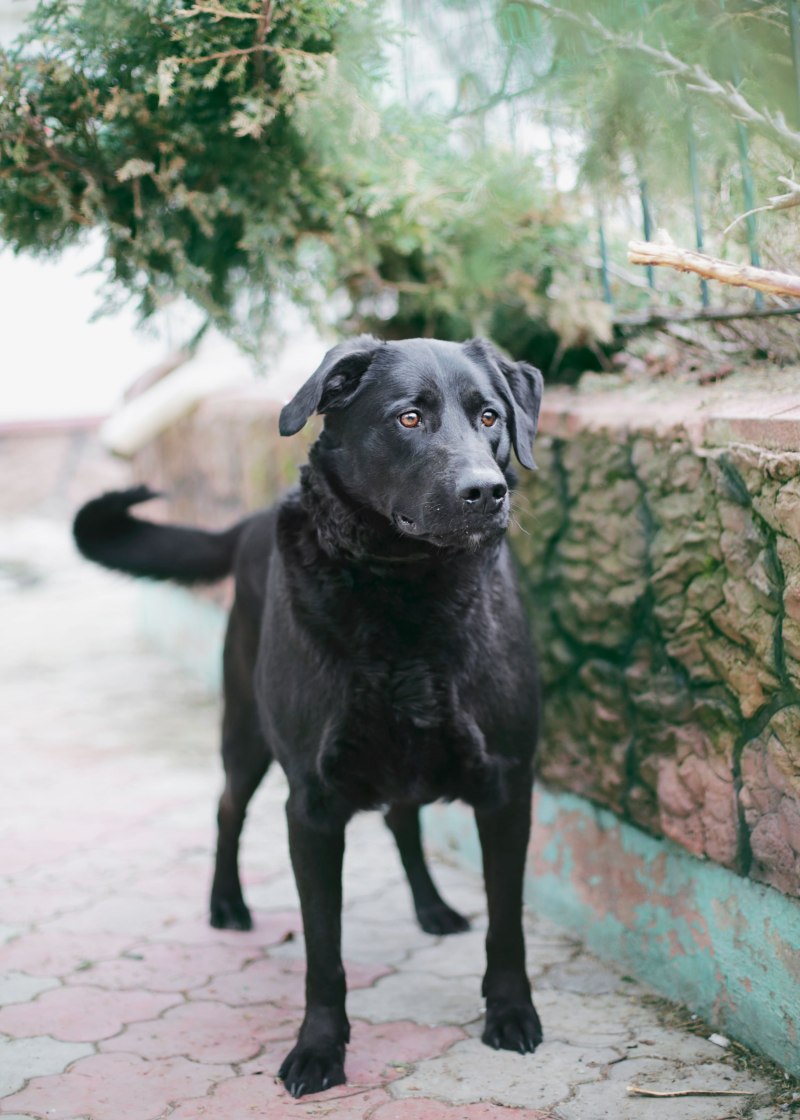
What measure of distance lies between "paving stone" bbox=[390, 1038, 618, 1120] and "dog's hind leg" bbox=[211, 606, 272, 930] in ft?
3.16

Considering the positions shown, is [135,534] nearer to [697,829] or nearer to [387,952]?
[387,952]

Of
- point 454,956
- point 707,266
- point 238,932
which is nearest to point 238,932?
point 238,932

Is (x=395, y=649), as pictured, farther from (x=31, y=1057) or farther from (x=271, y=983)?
(x=31, y=1057)

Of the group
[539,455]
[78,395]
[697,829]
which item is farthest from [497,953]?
[78,395]

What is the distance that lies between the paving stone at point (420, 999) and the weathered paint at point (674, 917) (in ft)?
1.27

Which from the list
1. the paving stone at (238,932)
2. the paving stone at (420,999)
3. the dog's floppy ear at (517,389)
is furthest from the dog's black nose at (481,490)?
the paving stone at (238,932)

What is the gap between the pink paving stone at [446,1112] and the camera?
2.28 metres

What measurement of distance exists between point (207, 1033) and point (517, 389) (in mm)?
1594

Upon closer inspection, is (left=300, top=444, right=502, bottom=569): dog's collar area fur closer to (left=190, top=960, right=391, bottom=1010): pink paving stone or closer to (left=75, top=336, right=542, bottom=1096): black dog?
(left=75, top=336, right=542, bottom=1096): black dog

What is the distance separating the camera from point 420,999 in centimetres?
286

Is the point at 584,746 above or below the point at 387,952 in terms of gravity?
above

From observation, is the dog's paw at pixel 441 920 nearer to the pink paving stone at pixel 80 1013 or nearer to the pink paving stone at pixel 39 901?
the pink paving stone at pixel 80 1013

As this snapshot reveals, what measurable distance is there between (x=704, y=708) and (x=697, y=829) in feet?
0.87

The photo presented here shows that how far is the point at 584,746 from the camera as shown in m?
3.08
